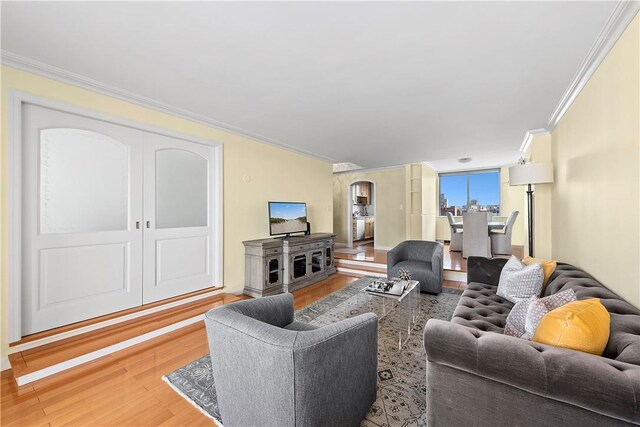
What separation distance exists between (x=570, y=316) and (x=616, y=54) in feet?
6.31

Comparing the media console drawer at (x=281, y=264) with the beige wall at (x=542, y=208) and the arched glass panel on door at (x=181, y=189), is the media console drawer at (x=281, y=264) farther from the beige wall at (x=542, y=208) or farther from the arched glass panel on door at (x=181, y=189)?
the beige wall at (x=542, y=208)

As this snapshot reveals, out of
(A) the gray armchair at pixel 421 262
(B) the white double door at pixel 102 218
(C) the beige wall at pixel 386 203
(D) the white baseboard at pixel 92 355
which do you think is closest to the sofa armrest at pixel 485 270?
(A) the gray armchair at pixel 421 262

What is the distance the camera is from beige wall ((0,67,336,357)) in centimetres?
218

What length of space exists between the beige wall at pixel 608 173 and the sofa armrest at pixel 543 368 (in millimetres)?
1019

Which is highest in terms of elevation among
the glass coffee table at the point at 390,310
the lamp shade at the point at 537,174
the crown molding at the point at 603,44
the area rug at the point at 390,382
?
the crown molding at the point at 603,44

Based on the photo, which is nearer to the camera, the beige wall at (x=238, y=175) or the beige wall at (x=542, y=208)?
the beige wall at (x=238, y=175)

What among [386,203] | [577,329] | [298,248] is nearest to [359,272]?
[298,248]

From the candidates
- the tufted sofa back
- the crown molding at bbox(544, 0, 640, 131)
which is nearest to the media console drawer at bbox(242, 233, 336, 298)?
the tufted sofa back

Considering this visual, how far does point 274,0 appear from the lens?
1.54 meters

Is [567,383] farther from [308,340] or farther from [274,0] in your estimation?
[274,0]

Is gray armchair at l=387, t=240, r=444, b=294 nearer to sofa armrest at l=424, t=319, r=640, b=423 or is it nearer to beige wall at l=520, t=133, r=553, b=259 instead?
beige wall at l=520, t=133, r=553, b=259

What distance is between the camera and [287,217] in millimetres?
4582

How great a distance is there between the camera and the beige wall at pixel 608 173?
1.61 metres

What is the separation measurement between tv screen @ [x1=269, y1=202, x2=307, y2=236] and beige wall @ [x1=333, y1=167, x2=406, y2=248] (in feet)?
10.6
